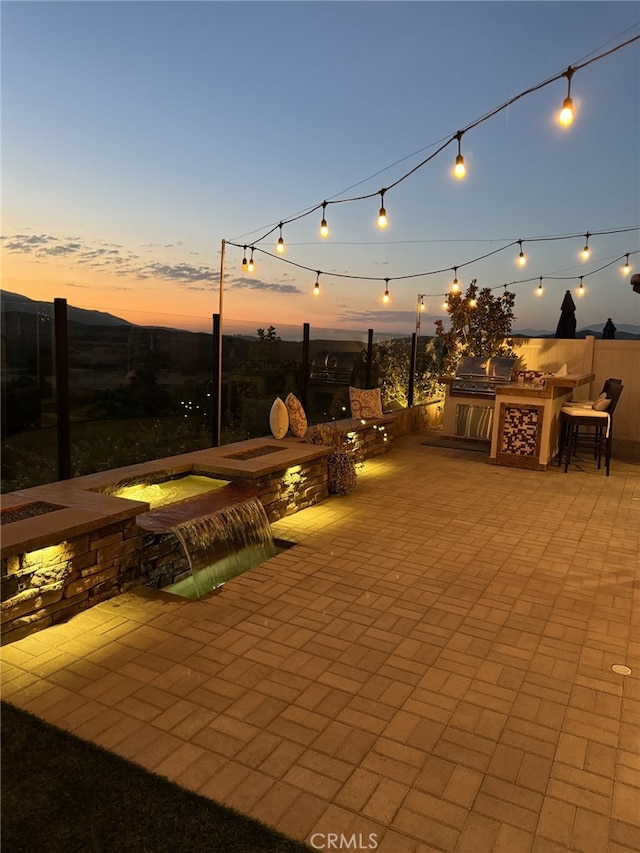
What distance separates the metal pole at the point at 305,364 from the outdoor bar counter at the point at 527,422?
2.86m

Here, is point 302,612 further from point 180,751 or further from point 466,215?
point 466,215

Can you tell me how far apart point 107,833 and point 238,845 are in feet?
1.51

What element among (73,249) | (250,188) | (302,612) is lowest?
(302,612)

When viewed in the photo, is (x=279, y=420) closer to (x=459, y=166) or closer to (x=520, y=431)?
(x=459, y=166)

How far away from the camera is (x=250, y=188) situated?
373 inches

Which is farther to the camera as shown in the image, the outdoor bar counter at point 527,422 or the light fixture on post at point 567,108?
the outdoor bar counter at point 527,422

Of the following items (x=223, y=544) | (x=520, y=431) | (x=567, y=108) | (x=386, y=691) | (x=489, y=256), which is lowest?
(x=386, y=691)

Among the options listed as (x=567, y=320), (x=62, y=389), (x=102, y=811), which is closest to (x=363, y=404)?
(x=62, y=389)

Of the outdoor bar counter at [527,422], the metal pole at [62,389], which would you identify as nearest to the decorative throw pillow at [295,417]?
the metal pole at [62,389]

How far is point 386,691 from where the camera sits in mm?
2998

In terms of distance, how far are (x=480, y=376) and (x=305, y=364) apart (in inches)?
143

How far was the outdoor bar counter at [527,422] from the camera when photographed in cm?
839

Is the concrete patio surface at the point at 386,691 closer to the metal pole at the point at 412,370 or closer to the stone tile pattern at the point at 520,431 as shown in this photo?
the stone tile pattern at the point at 520,431

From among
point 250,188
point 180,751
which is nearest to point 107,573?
point 180,751
